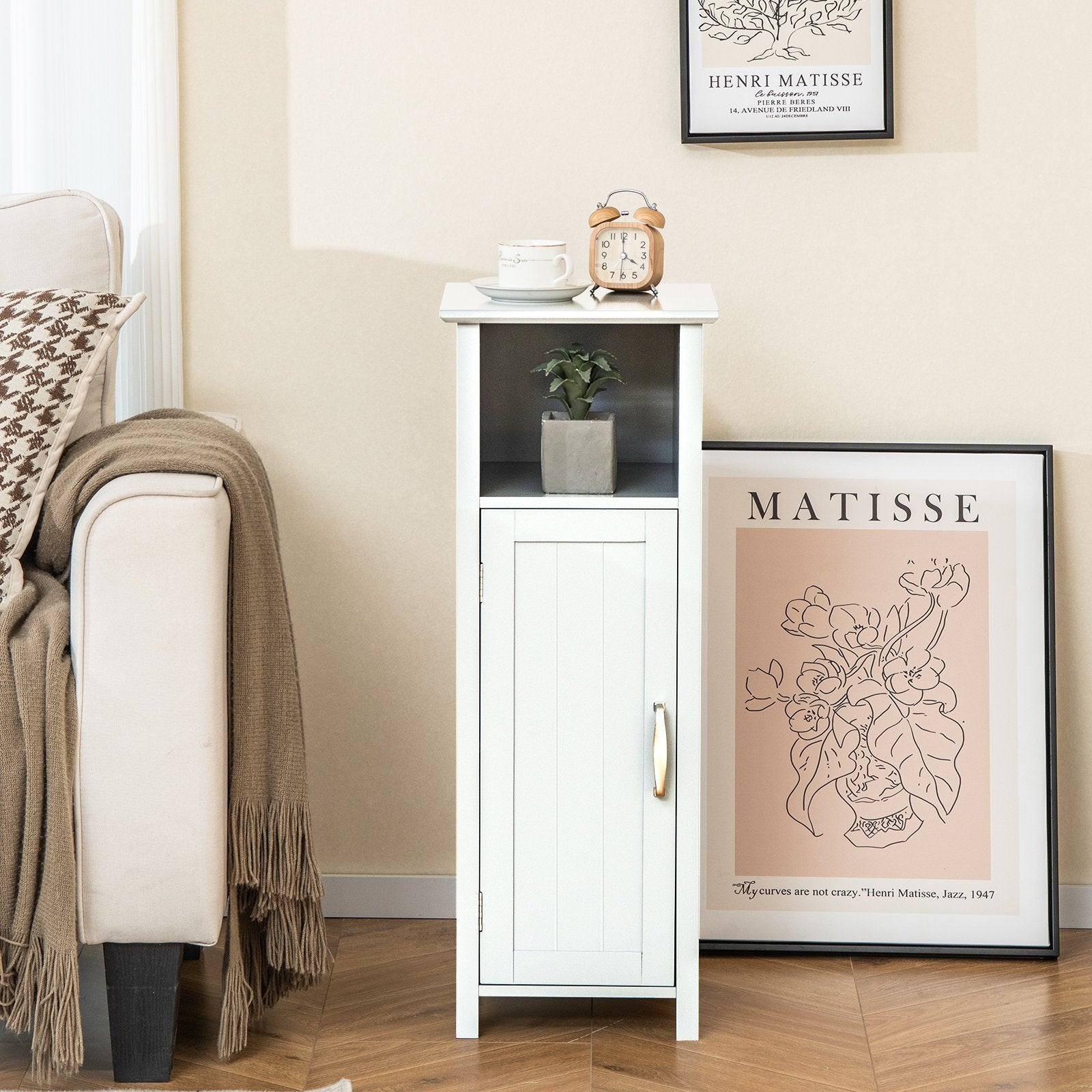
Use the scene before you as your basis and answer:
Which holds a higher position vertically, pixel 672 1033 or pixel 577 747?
pixel 577 747

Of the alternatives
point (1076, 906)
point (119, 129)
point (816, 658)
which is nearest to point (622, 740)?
point (816, 658)

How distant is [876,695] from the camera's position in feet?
6.02

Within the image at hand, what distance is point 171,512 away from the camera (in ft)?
4.33

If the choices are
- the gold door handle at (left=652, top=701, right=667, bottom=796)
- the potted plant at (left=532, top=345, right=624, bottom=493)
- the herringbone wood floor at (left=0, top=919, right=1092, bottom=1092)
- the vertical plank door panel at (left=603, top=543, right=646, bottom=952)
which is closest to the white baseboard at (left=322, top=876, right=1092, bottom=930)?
the herringbone wood floor at (left=0, top=919, right=1092, bottom=1092)

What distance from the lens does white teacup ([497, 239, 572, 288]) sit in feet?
4.78

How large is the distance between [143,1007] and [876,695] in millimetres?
1072

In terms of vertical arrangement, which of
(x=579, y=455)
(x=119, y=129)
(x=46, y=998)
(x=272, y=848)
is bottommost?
(x=46, y=998)

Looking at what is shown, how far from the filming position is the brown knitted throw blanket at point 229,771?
1338mm

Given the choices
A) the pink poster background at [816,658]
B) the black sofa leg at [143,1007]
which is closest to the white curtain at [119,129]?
the black sofa leg at [143,1007]

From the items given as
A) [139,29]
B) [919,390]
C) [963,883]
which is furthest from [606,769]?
[139,29]

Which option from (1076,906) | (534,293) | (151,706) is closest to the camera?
(151,706)

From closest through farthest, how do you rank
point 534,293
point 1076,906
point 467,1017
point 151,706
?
point 151,706 < point 534,293 < point 467,1017 < point 1076,906

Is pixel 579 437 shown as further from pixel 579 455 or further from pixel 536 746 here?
pixel 536 746

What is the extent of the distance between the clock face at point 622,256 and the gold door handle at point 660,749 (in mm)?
517
